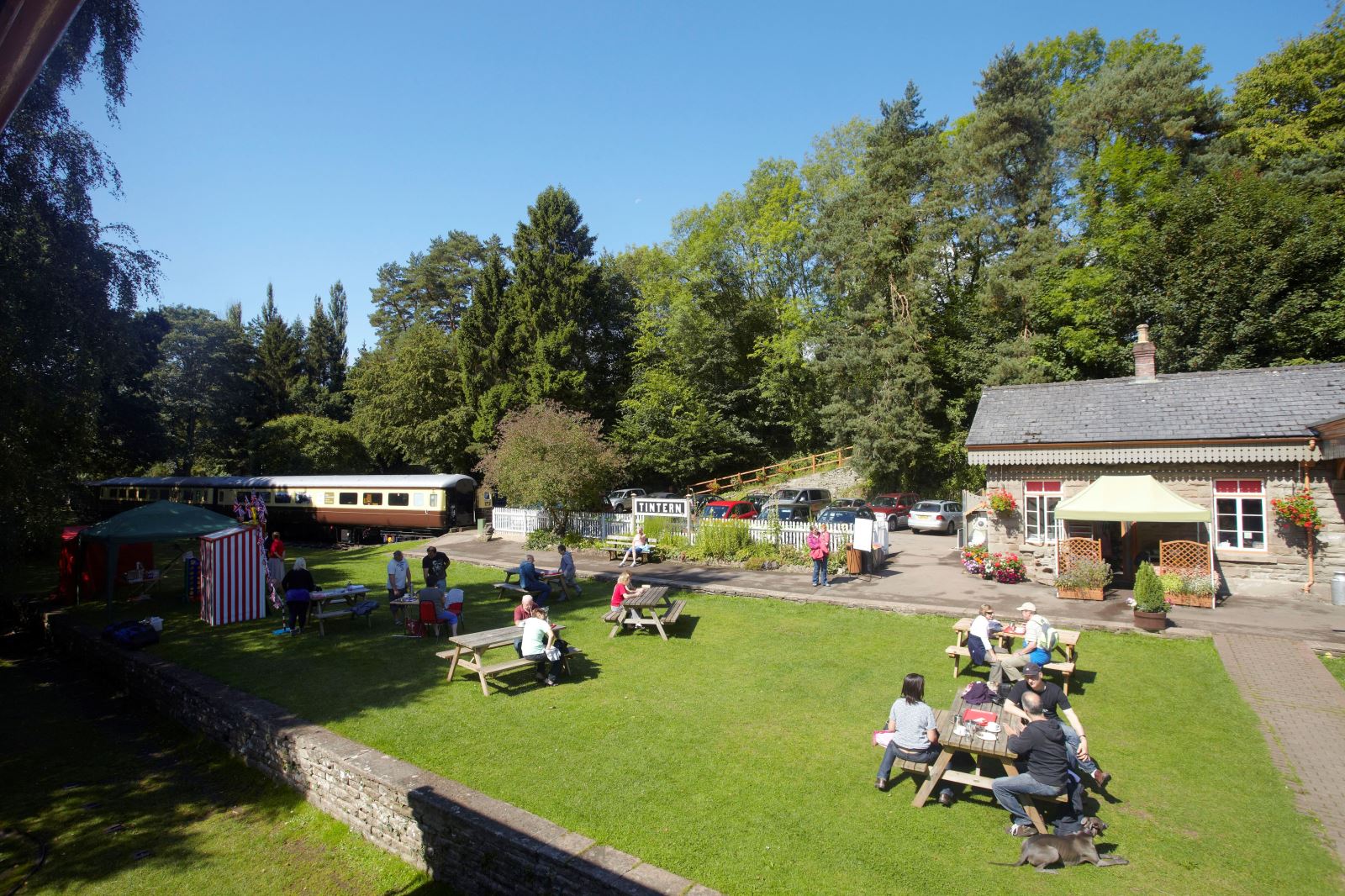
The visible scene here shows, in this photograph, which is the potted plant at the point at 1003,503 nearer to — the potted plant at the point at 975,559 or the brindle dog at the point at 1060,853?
the potted plant at the point at 975,559

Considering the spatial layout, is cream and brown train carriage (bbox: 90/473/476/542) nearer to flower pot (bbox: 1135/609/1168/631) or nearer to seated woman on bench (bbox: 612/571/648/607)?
seated woman on bench (bbox: 612/571/648/607)

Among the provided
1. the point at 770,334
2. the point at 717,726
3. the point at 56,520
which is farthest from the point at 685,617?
the point at 770,334

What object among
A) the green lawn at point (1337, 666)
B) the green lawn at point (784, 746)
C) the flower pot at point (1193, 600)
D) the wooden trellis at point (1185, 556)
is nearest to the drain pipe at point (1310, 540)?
the wooden trellis at point (1185, 556)

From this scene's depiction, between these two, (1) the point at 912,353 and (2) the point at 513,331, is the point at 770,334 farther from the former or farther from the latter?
(2) the point at 513,331

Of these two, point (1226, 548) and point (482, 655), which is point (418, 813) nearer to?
point (482, 655)

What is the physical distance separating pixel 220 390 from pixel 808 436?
134ft

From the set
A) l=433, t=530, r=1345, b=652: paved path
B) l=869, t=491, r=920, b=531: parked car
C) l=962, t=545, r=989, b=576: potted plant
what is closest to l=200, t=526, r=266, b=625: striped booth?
l=433, t=530, r=1345, b=652: paved path

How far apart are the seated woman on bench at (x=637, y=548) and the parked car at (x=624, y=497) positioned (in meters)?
11.0

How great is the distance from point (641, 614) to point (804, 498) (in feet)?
56.1

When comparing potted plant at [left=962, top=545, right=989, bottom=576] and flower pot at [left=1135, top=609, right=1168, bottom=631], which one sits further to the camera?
potted plant at [left=962, top=545, right=989, bottom=576]

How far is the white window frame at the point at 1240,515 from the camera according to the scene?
14516 millimetres

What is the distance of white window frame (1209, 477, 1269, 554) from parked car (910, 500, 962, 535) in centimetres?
1090

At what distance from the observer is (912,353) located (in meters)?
31.8

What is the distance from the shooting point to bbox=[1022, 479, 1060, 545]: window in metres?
16.6
